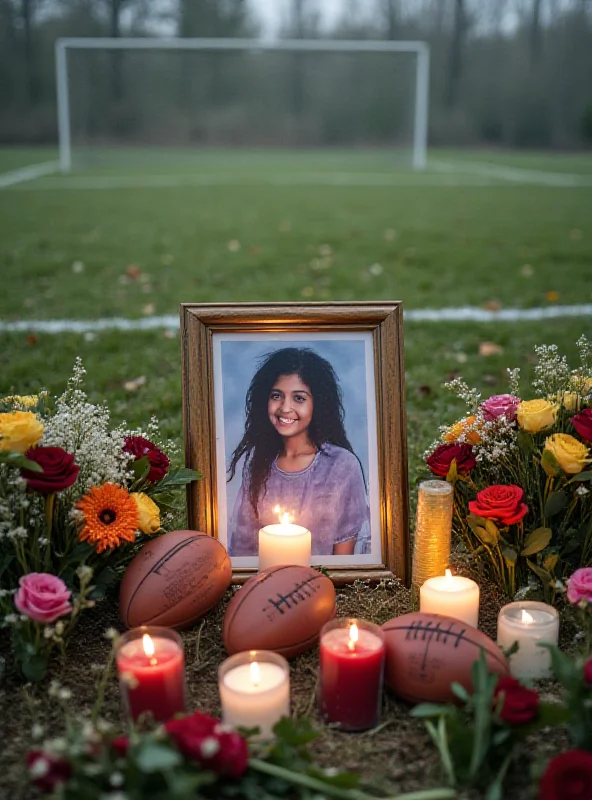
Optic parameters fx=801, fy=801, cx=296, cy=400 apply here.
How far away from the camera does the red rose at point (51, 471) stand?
1.97 m

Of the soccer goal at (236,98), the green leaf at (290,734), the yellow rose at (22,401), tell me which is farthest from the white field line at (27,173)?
the green leaf at (290,734)

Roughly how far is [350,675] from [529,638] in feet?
1.54

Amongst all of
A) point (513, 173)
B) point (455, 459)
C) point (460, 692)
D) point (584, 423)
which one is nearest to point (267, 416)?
point (455, 459)

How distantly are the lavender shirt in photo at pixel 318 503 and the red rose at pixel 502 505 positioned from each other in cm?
39

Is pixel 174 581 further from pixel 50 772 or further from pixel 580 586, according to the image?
pixel 580 586

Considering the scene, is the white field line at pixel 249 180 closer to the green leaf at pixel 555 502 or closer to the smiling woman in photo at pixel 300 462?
the smiling woman in photo at pixel 300 462

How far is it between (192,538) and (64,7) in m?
24.7

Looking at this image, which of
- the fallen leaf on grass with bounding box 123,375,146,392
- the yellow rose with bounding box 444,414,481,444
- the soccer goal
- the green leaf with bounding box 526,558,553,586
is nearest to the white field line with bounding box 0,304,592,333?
the fallen leaf on grass with bounding box 123,375,146,392

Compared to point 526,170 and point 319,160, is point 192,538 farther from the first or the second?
point 319,160

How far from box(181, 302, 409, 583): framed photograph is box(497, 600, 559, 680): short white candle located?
48 centimetres

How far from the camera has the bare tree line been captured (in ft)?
74.7

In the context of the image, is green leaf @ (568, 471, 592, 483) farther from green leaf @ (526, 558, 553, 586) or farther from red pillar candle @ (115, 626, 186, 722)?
red pillar candle @ (115, 626, 186, 722)

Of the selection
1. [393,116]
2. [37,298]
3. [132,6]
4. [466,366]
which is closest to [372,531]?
[466,366]

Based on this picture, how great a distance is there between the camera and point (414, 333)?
5.20m
